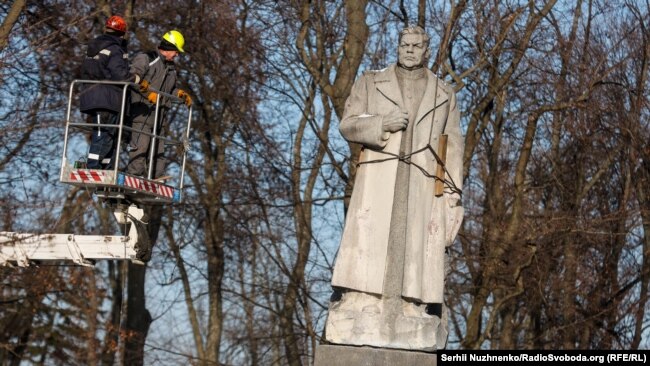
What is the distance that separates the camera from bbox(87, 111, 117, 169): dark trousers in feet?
38.2

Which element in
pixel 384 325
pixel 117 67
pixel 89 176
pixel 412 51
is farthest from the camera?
pixel 117 67

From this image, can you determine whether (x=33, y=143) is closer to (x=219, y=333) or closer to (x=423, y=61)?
(x=219, y=333)

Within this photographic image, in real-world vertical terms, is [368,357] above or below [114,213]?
below

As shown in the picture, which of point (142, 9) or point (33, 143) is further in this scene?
point (142, 9)

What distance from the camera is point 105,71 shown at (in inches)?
467

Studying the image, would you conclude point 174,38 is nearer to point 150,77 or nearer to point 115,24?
point 150,77

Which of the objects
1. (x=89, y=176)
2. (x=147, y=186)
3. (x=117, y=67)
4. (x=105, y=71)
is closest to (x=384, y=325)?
(x=147, y=186)

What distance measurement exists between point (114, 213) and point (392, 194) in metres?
2.84

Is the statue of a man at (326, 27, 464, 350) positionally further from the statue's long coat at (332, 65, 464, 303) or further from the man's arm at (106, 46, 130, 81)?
the man's arm at (106, 46, 130, 81)

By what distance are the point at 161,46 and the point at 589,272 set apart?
44.6 feet

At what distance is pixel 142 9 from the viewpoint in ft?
75.3

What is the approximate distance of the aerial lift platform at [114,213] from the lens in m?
11.2

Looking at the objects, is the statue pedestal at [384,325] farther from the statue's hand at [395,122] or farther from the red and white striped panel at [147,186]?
the red and white striped panel at [147,186]

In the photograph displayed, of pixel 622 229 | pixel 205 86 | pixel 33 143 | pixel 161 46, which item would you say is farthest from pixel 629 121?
pixel 161 46
